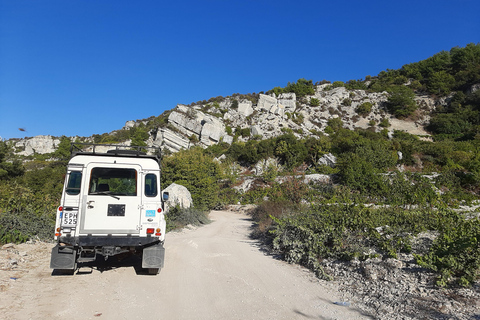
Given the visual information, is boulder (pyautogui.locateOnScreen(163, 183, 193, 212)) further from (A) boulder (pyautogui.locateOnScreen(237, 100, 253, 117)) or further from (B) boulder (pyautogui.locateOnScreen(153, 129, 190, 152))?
(A) boulder (pyautogui.locateOnScreen(237, 100, 253, 117))

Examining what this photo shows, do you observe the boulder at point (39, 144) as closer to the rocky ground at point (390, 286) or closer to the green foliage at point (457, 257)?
the rocky ground at point (390, 286)

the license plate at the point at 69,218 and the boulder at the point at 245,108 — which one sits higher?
the boulder at the point at 245,108

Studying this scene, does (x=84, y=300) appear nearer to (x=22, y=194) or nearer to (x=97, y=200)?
(x=97, y=200)

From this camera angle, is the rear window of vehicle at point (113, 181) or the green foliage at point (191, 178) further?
the green foliage at point (191, 178)

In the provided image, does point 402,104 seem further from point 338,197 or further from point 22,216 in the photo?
point 22,216

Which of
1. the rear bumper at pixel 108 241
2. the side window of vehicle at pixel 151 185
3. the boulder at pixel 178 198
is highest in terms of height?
the boulder at pixel 178 198

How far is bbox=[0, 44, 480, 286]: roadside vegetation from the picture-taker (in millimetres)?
6230

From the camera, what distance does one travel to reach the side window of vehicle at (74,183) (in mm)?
5520

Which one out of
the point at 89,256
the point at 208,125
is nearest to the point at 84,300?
the point at 89,256

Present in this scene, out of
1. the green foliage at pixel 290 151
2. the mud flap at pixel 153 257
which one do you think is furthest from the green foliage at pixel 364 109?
the mud flap at pixel 153 257

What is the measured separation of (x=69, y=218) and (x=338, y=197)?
31.8 ft

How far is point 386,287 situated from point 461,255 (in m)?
1.38

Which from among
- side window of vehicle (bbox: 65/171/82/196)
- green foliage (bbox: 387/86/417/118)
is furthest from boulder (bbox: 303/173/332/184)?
green foliage (bbox: 387/86/417/118)

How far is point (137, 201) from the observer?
575 cm
